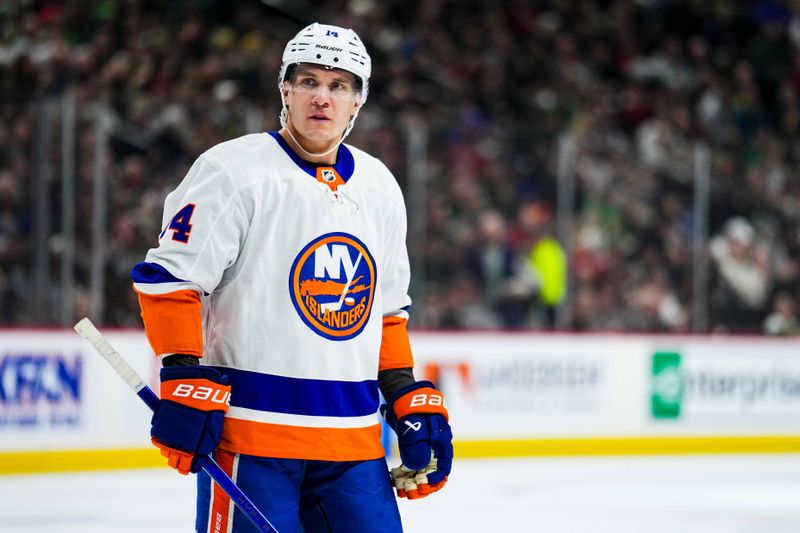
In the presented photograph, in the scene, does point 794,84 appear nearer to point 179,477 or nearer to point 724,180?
point 724,180

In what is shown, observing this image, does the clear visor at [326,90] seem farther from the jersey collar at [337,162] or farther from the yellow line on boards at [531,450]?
the yellow line on boards at [531,450]

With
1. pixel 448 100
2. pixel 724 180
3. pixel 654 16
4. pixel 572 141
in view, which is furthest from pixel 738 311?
pixel 654 16

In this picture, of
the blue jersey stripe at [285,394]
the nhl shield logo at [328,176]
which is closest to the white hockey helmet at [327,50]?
the nhl shield logo at [328,176]

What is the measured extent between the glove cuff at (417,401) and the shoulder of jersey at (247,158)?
50 centimetres

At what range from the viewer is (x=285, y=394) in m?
2.30

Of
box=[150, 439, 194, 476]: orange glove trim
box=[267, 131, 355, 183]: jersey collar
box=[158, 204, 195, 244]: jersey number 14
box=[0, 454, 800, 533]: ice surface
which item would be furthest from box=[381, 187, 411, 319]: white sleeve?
box=[0, 454, 800, 533]: ice surface

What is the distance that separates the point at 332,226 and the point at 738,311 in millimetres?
6738

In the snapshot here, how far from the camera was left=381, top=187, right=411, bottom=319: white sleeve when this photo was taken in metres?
2.50

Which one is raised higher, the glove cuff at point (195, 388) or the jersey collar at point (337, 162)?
the jersey collar at point (337, 162)

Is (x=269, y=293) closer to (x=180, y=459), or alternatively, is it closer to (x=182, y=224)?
(x=182, y=224)

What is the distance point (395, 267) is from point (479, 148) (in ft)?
17.7

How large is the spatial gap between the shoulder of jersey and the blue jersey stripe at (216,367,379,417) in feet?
1.11

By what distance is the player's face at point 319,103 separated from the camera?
235 centimetres

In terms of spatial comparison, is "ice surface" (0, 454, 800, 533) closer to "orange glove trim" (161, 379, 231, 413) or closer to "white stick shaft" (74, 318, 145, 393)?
"white stick shaft" (74, 318, 145, 393)
